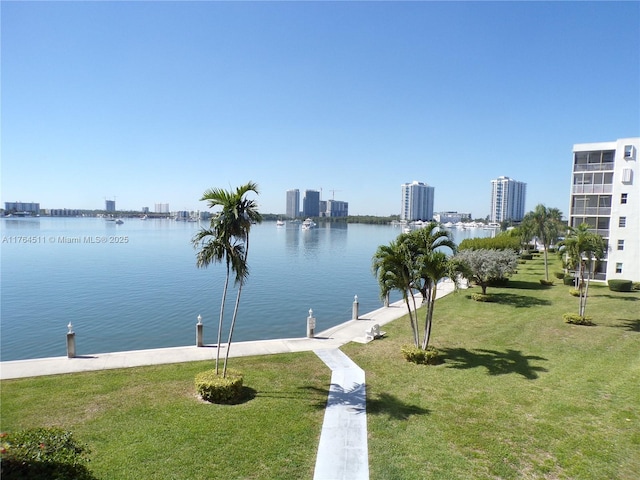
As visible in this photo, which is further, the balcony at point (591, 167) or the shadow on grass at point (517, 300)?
the balcony at point (591, 167)

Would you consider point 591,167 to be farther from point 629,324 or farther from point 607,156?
point 629,324

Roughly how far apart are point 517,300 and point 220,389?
24692mm

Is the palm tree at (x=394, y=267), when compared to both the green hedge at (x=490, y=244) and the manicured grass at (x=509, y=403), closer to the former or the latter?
the manicured grass at (x=509, y=403)

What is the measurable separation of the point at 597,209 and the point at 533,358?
1065 inches

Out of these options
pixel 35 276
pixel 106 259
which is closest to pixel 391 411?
pixel 35 276

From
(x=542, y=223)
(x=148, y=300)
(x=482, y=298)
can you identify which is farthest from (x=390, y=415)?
(x=542, y=223)

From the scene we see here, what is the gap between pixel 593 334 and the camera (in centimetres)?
1947

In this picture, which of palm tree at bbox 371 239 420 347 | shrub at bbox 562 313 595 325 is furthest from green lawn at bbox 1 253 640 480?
shrub at bbox 562 313 595 325

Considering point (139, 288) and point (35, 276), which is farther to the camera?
point (35, 276)

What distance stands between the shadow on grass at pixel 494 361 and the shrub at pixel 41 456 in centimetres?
1291

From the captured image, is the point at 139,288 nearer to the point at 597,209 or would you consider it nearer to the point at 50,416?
the point at 50,416

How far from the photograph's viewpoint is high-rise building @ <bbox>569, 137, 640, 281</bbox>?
109 ft

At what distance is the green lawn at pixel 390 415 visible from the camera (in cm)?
813

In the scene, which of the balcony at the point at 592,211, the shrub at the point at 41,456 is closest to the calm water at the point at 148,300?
the shrub at the point at 41,456
